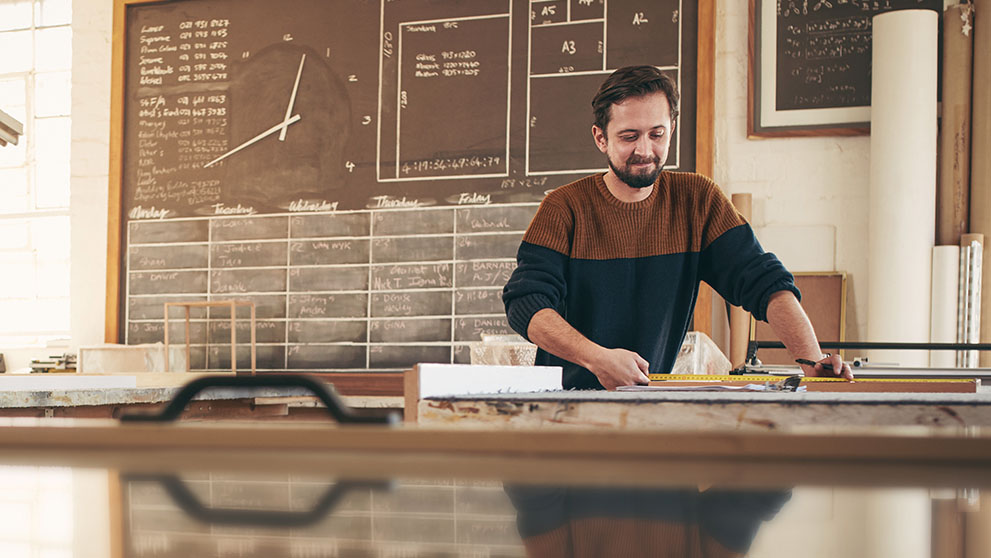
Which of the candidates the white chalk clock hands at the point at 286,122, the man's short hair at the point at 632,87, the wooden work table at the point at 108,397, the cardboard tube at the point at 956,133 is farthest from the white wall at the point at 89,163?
the cardboard tube at the point at 956,133

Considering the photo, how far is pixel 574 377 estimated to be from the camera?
191 centimetres

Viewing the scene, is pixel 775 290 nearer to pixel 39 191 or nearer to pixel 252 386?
pixel 252 386

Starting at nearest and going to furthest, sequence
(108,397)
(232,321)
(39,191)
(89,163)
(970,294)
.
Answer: (108,397) → (970,294) → (232,321) → (89,163) → (39,191)

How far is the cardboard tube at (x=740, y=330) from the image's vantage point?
3867 millimetres

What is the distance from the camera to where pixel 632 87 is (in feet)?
6.46

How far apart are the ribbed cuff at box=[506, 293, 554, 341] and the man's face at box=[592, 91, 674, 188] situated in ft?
1.11

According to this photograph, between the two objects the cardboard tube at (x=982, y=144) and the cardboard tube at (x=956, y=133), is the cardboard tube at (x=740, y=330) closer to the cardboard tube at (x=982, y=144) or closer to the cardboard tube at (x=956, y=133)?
the cardboard tube at (x=956, y=133)

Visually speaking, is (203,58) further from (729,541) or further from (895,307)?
(729,541)

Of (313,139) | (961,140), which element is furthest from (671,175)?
(313,139)

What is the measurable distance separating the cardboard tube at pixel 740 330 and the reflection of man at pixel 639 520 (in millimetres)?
3719

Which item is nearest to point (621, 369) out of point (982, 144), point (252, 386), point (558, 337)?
point (558, 337)

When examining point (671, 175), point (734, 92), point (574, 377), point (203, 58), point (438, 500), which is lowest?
point (574, 377)

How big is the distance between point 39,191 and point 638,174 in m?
4.86

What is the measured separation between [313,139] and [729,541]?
467 cm
